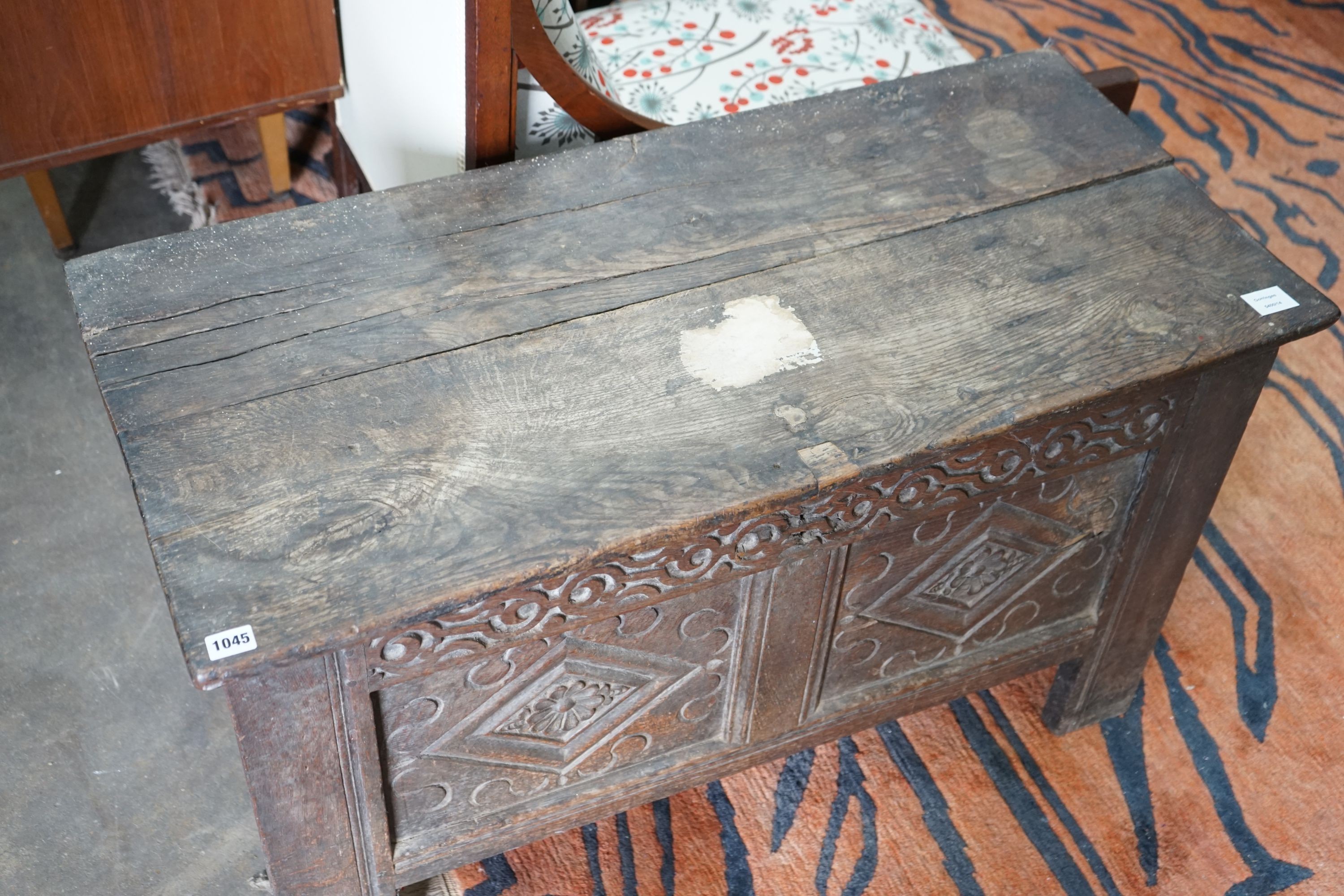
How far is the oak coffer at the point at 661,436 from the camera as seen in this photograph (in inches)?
46.0

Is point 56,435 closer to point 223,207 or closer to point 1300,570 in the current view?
point 223,207

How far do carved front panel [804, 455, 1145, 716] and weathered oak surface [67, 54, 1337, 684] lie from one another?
18 cm

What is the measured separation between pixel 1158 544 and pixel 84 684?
1.37m

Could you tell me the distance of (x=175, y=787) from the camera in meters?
1.69

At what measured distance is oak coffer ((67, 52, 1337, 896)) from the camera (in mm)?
1168

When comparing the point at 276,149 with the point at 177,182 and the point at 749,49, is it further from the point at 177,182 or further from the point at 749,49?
the point at 749,49

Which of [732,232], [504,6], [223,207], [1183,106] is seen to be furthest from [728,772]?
[1183,106]

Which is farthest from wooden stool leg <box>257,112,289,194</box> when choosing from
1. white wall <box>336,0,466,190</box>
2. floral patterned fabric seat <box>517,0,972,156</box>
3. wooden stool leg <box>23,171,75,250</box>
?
floral patterned fabric seat <box>517,0,972,156</box>

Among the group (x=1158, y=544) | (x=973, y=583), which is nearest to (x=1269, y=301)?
(x=1158, y=544)

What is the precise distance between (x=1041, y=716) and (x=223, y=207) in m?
1.58

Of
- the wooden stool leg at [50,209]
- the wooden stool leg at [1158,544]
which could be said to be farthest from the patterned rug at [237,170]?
the wooden stool leg at [1158,544]

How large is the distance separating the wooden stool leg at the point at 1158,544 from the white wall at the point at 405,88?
0.89m

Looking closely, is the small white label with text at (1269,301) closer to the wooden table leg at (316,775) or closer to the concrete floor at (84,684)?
the wooden table leg at (316,775)

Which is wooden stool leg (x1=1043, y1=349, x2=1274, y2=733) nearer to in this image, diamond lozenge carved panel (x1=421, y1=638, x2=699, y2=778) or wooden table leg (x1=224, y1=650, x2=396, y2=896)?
diamond lozenge carved panel (x1=421, y1=638, x2=699, y2=778)
